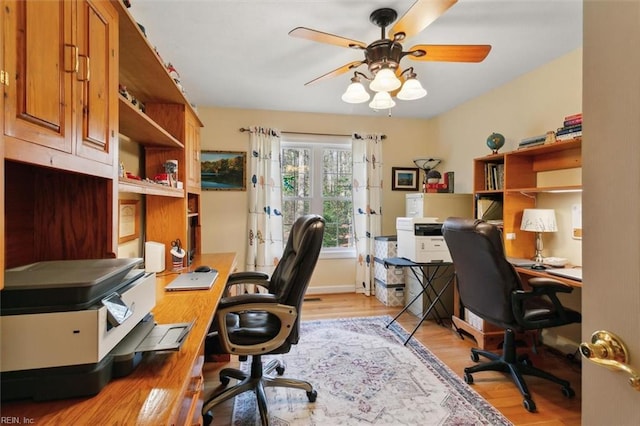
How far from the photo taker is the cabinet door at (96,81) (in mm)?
926

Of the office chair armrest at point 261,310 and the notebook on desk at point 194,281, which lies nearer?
the office chair armrest at point 261,310

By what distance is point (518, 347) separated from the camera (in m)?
2.50

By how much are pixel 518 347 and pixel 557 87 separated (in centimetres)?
221

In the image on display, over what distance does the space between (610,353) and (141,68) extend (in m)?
2.18

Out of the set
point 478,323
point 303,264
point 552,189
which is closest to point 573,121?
point 552,189

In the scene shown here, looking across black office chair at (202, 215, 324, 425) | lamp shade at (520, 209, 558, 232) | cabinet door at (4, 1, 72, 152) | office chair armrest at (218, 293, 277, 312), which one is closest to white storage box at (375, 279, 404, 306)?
lamp shade at (520, 209, 558, 232)

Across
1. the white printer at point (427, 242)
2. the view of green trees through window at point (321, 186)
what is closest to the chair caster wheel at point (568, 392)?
the white printer at point (427, 242)

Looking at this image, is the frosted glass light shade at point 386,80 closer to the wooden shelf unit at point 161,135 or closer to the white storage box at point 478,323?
the wooden shelf unit at point 161,135

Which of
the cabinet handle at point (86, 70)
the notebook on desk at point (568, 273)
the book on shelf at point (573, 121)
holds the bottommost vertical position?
the notebook on desk at point (568, 273)

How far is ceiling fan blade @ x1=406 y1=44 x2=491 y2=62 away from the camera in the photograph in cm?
174

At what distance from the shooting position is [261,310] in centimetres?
151

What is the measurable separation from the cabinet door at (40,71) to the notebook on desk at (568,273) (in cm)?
261

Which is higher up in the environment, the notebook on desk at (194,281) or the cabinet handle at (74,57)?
the cabinet handle at (74,57)

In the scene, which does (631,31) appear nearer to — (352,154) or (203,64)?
(203,64)
